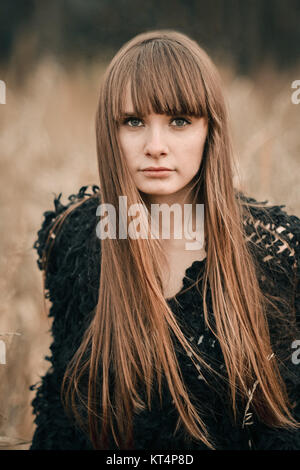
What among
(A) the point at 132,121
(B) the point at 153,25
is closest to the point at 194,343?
(A) the point at 132,121

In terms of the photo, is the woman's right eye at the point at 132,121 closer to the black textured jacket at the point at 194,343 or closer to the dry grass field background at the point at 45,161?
the black textured jacket at the point at 194,343

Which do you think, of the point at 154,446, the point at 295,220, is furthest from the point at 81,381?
the point at 295,220

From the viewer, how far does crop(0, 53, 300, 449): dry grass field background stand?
1710 mm

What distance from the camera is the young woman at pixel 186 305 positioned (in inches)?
40.4
